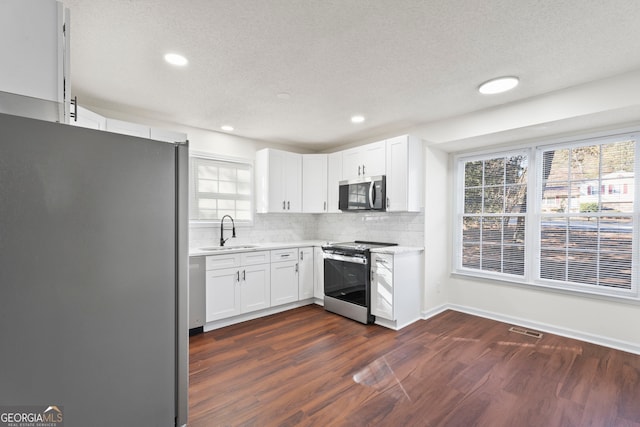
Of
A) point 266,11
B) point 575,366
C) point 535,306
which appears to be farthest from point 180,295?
point 535,306

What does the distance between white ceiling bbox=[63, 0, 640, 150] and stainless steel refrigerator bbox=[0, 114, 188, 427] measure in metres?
1.13

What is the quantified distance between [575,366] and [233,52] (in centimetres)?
391

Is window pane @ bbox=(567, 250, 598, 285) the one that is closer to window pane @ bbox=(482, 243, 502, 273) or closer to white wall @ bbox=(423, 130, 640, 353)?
white wall @ bbox=(423, 130, 640, 353)

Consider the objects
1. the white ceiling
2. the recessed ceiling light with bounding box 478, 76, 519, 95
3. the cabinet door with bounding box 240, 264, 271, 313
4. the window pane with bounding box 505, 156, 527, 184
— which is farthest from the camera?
the cabinet door with bounding box 240, 264, 271, 313

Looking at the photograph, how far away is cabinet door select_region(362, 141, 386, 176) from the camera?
3.91 m

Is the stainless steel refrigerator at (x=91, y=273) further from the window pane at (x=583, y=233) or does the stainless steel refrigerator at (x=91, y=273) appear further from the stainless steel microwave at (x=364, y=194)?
the window pane at (x=583, y=233)

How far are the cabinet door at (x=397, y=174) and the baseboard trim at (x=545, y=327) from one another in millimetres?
1490

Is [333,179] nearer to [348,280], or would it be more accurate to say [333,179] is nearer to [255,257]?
[348,280]

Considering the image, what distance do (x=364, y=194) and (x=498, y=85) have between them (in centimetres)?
196

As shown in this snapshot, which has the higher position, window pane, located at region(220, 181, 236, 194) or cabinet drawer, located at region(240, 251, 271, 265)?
window pane, located at region(220, 181, 236, 194)

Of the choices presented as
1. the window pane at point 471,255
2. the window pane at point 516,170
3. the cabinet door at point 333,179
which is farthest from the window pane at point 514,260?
the cabinet door at point 333,179

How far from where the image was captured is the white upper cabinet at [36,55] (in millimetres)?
1001

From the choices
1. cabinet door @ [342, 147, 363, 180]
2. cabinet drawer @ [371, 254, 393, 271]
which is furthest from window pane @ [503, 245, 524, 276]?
cabinet door @ [342, 147, 363, 180]

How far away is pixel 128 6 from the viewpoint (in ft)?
5.51
